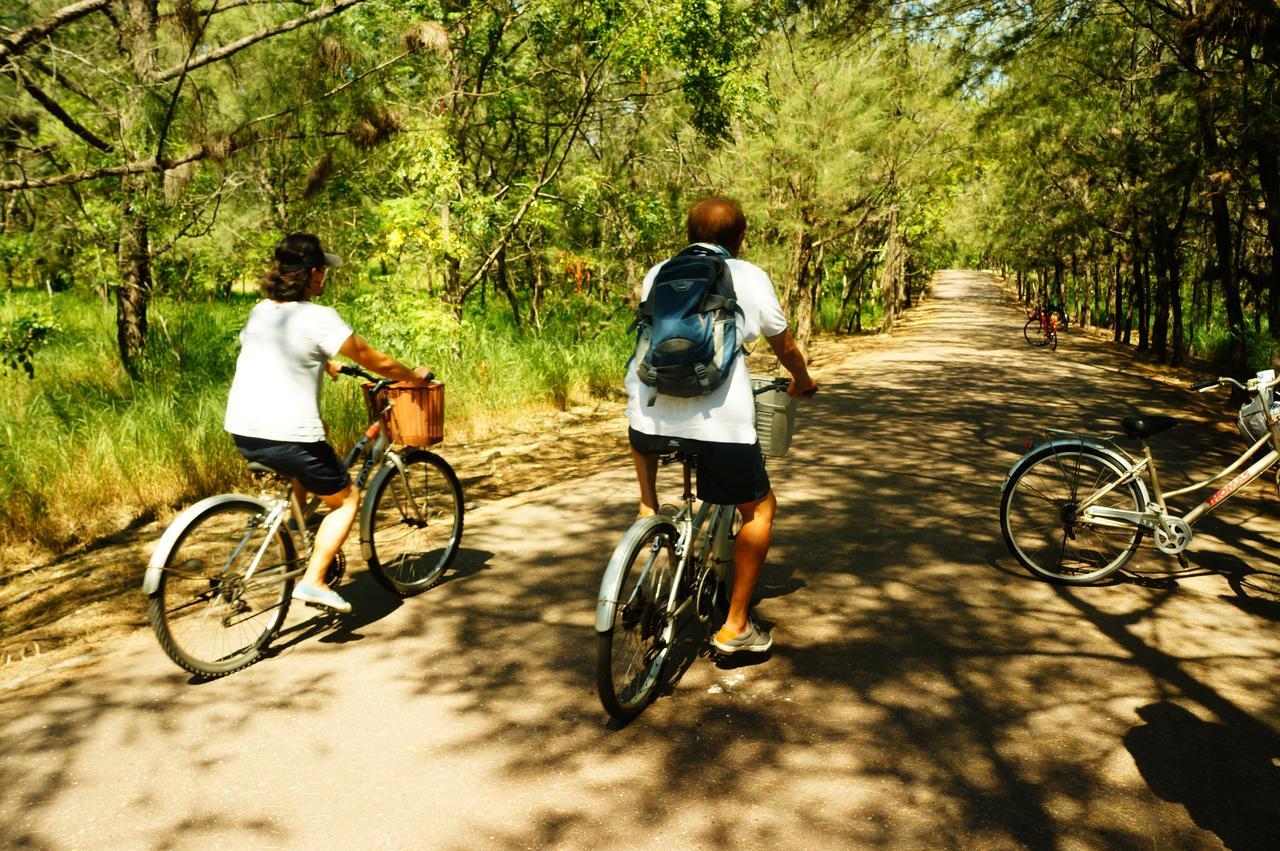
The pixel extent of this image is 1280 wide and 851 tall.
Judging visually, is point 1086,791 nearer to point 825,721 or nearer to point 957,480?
point 825,721

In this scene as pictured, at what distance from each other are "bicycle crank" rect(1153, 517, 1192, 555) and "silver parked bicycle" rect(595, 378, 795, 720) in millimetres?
2455

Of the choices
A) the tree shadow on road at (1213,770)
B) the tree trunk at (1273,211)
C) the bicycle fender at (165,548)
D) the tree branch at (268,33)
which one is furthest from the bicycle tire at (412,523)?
the tree trunk at (1273,211)

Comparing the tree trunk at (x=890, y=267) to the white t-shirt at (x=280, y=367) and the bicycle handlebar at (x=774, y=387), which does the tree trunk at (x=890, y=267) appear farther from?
the white t-shirt at (x=280, y=367)

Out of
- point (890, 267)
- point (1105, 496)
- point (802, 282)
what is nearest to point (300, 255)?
point (1105, 496)

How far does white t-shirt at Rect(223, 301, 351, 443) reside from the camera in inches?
154

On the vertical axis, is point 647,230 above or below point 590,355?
above

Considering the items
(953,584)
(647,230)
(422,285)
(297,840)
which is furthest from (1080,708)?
(647,230)

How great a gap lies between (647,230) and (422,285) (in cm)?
362

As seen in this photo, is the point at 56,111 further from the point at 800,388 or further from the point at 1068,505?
the point at 1068,505

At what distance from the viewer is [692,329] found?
329cm

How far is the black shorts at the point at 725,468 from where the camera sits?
3494mm

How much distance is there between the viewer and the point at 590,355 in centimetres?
1326

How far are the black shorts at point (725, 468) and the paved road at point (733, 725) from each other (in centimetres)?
88

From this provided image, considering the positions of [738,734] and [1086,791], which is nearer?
[1086,791]
